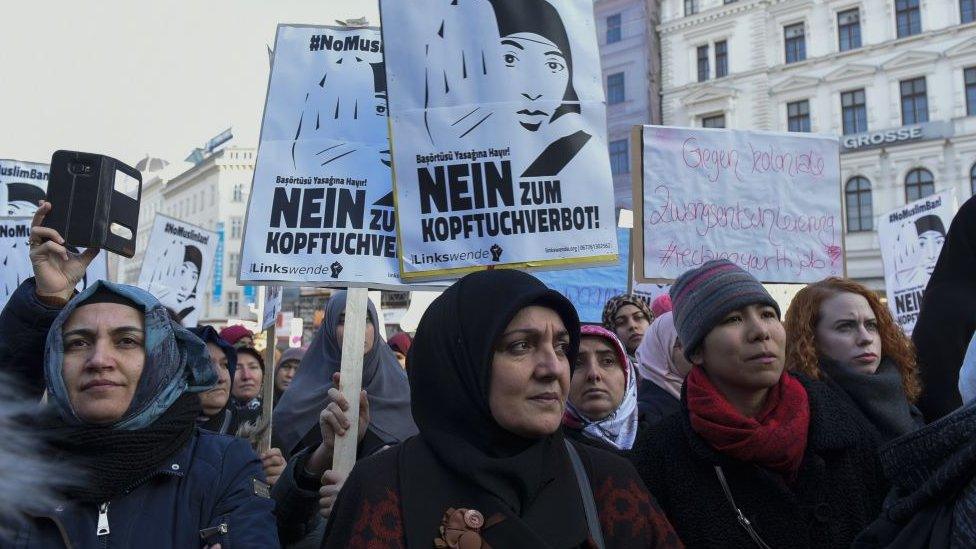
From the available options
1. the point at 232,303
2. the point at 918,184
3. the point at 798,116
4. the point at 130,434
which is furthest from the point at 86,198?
the point at 232,303

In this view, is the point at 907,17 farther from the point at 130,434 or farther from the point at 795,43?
the point at 130,434

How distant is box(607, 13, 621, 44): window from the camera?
36.1 metres

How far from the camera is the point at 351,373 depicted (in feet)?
9.65

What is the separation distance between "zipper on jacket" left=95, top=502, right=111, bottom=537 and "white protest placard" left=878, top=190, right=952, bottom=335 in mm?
7150

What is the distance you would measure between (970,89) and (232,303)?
50.0 meters

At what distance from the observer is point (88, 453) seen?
6.45 feet

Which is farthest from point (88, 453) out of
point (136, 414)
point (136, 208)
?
point (136, 208)

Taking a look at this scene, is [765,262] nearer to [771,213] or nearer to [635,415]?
[771,213]

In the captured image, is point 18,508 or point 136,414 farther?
point 136,414

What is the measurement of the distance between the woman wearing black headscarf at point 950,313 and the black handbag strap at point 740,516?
101cm

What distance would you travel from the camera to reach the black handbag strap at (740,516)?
7.23ft

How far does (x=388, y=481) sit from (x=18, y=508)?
3.35 feet

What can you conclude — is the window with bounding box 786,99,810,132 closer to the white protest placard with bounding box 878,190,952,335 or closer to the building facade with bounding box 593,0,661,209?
the building facade with bounding box 593,0,661,209

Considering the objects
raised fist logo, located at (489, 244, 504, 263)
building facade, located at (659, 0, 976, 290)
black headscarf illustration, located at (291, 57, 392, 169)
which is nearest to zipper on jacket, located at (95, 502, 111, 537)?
raised fist logo, located at (489, 244, 504, 263)
